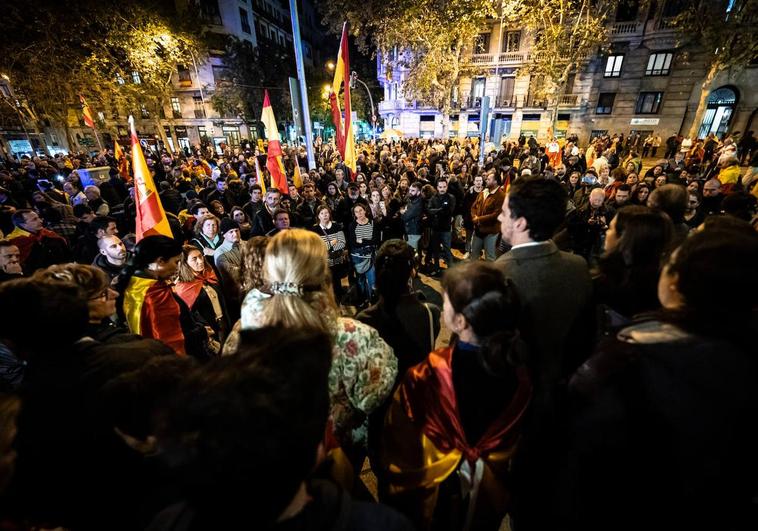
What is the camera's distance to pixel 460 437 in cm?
156

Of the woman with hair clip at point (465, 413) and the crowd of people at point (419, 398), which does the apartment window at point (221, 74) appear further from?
the woman with hair clip at point (465, 413)

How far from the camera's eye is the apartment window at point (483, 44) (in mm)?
29797

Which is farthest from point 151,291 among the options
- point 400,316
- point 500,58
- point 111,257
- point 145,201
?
point 500,58

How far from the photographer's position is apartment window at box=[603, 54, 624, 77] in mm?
25047

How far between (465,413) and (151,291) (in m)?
2.85

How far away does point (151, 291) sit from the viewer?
290 cm

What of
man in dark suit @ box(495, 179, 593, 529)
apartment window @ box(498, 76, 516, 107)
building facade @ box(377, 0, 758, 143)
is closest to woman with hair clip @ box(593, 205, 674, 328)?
man in dark suit @ box(495, 179, 593, 529)

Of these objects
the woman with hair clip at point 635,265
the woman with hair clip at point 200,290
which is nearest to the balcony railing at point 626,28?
the woman with hair clip at point 635,265

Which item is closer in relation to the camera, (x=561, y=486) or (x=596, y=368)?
(x=596, y=368)

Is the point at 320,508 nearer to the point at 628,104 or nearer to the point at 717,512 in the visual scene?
the point at 717,512

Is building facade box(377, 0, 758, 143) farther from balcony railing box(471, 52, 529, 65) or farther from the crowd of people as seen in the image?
the crowd of people

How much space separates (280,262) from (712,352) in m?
1.76

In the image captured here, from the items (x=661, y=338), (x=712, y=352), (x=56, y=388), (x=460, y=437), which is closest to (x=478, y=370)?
(x=460, y=437)

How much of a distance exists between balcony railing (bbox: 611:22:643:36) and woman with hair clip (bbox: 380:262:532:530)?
33776 mm
